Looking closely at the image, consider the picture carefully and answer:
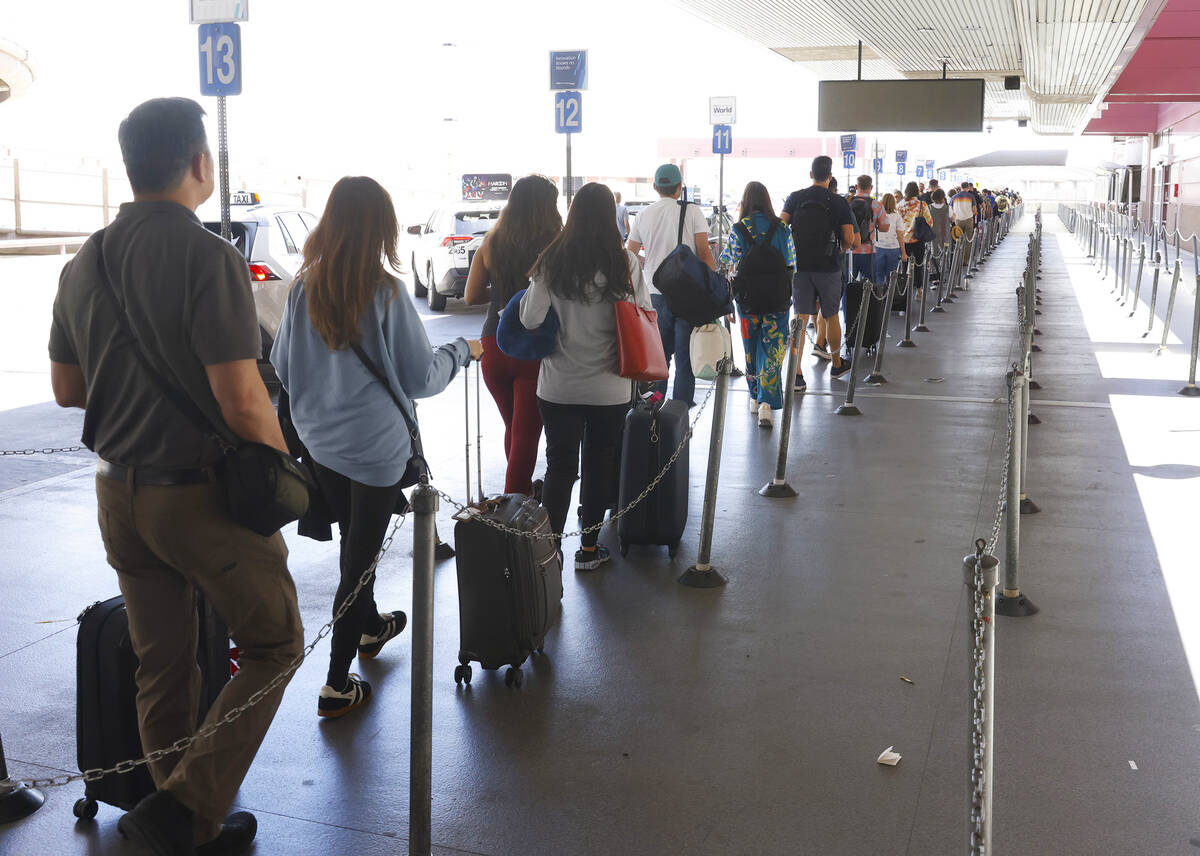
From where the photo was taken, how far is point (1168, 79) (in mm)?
26297

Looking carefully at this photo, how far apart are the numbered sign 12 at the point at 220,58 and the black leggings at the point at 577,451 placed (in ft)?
14.2

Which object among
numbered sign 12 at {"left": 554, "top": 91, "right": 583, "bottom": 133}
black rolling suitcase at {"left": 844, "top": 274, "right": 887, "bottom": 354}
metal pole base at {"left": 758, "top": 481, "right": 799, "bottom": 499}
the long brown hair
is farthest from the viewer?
numbered sign 12 at {"left": 554, "top": 91, "right": 583, "bottom": 133}

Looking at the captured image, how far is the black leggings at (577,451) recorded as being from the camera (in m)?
5.38

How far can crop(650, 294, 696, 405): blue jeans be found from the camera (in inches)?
319

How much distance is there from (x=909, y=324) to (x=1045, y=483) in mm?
7069

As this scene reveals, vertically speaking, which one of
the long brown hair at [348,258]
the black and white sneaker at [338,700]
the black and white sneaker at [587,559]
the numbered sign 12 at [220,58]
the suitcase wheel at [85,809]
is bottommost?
the suitcase wheel at [85,809]

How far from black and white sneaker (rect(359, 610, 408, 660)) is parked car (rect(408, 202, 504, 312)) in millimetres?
13324

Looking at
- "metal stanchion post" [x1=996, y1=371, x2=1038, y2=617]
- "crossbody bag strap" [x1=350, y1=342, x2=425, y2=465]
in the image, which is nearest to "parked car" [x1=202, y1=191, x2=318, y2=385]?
"crossbody bag strap" [x1=350, y1=342, x2=425, y2=465]

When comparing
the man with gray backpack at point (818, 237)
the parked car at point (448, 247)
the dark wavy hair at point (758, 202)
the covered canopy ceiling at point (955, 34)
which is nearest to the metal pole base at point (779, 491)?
the dark wavy hair at point (758, 202)

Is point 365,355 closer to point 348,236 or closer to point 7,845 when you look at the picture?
point 348,236

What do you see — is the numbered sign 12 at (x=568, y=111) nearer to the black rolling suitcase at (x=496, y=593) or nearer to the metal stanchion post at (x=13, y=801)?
the black rolling suitcase at (x=496, y=593)

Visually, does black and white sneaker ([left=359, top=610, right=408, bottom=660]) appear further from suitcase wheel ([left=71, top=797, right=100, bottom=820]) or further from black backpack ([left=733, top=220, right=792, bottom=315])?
black backpack ([left=733, top=220, right=792, bottom=315])

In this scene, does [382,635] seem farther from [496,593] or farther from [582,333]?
[582,333]

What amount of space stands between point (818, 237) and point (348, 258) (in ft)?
23.6
